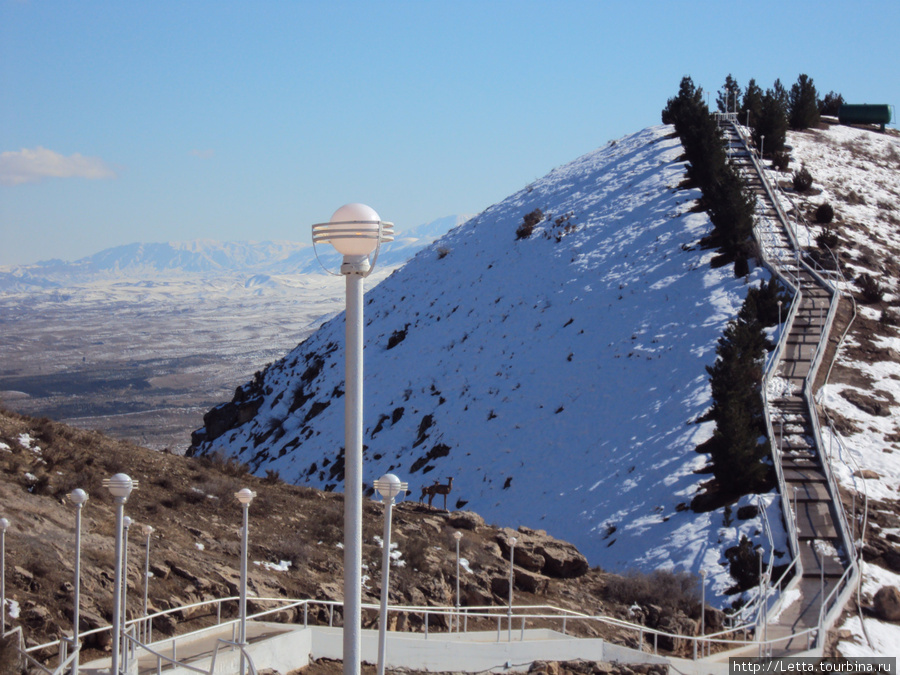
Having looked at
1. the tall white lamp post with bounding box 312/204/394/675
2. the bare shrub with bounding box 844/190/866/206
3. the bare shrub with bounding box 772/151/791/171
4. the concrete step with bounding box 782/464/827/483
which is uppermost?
the bare shrub with bounding box 772/151/791/171

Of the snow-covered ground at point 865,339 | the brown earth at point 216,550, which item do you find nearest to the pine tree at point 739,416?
the snow-covered ground at point 865,339

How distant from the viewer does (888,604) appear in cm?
1962

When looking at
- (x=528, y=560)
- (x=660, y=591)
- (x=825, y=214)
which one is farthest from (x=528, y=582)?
(x=825, y=214)

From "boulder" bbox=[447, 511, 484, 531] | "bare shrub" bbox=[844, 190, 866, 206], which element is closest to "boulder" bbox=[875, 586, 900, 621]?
"boulder" bbox=[447, 511, 484, 531]

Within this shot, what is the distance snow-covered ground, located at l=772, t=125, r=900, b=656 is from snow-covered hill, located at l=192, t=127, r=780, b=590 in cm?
389

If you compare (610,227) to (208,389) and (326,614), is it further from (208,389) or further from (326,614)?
(208,389)

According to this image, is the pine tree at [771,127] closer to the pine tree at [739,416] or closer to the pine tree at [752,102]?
the pine tree at [752,102]

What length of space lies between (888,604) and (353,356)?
16309 mm

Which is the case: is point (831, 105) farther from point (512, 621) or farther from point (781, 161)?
point (512, 621)

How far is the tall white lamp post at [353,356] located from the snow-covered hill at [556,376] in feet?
51.2

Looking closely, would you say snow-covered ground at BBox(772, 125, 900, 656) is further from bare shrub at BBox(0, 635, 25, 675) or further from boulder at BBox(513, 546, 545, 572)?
bare shrub at BBox(0, 635, 25, 675)

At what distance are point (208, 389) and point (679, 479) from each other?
402 feet

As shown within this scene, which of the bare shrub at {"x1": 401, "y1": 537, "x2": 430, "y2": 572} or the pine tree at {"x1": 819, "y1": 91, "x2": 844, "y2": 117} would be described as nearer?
the bare shrub at {"x1": 401, "y1": 537, "x2": 430, "y2": 572}

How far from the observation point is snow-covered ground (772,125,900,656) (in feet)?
76.6
